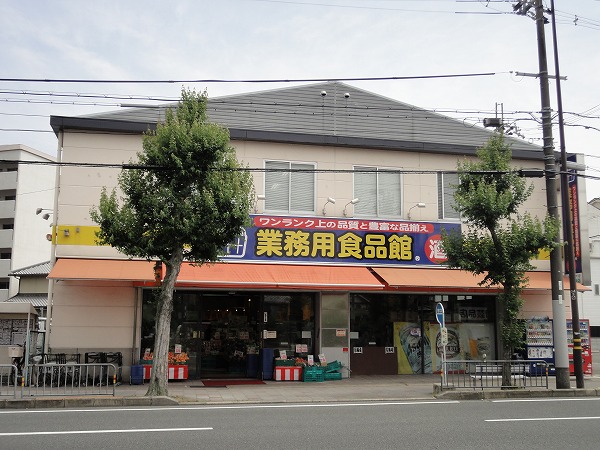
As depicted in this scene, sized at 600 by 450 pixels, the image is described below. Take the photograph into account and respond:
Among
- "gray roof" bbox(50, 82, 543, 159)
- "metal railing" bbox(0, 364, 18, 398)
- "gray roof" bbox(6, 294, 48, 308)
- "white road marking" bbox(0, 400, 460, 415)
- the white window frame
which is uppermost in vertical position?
"gray roof" bbox(50, 82, 543, 159)

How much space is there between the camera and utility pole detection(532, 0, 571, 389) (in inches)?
633

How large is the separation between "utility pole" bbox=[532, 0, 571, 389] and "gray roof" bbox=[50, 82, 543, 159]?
10.1 ft

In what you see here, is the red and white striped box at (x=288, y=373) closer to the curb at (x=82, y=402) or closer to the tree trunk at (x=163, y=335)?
the tree trunk at (x=163, y=335)

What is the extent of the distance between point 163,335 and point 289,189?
7435 millimetres

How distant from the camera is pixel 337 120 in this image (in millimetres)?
21500

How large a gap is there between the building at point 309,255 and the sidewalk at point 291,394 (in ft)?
6.36

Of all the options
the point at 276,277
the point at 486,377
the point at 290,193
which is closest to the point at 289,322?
the point at 276,277

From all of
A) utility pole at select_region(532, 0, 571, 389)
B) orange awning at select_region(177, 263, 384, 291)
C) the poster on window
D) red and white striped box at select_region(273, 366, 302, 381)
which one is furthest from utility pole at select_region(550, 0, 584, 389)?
red and white striped box at select_region(273, 366, 302, 381)

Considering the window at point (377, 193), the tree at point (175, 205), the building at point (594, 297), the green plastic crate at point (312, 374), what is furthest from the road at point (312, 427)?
the building at point (594, 297)

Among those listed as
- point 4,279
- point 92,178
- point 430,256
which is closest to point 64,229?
point 92,178

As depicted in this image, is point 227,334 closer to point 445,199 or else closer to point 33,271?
point 445,199

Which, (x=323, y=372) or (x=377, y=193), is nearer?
(x=323, y=372)

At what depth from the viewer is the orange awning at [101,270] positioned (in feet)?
54.5

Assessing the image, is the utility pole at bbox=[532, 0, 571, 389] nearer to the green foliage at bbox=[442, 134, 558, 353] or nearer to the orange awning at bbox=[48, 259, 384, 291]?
the green foliage at bbox=[442, 134, 558, 353]
